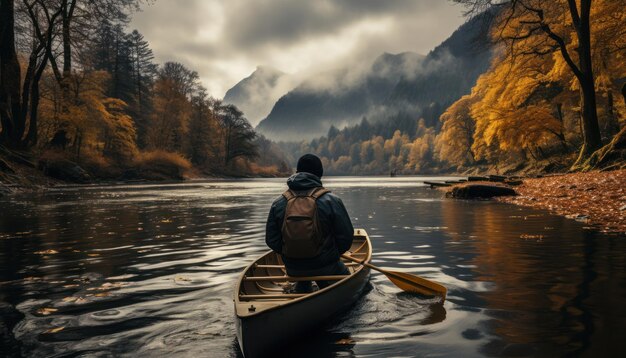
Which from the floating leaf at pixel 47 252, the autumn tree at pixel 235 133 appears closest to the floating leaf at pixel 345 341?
the floating leaf at pixel 47 252

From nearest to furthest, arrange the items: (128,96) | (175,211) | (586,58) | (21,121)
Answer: (175,211) → (586,58) → (21,121) → (128,96)

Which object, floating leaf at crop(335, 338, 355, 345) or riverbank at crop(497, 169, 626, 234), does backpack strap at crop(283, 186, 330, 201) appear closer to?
floating leaf at crop(335, 338, 355, 345)

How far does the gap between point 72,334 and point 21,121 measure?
32.7 metres

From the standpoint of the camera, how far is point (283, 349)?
4.28 metres

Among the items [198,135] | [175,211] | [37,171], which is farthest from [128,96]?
[175,211]

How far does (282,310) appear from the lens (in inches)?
162

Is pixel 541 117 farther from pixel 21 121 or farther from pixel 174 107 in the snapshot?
pixel 174 107

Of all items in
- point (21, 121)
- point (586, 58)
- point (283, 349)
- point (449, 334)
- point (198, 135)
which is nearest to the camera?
point (283, 349)

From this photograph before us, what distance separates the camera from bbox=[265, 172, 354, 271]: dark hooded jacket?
527 centimetres

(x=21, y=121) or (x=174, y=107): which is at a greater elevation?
(x=174, y=107)

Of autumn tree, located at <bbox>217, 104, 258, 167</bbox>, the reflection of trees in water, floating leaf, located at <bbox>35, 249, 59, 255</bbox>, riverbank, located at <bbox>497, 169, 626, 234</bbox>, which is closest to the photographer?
the reflection of trees in water

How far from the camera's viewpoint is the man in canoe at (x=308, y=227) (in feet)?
17.0

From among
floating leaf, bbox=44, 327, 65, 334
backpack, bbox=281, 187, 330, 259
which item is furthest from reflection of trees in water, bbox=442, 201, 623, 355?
floating leaf, bbox=44, 327, 65, 334

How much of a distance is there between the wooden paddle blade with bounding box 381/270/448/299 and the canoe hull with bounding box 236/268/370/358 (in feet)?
3.60
